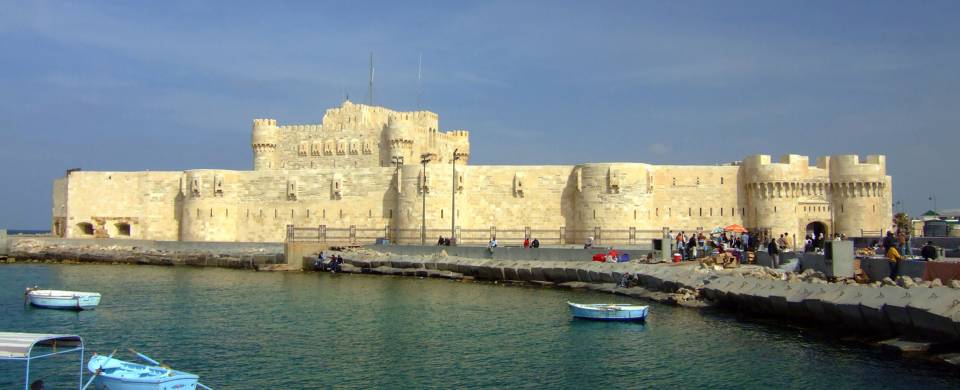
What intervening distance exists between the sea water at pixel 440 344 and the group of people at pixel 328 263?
777cm

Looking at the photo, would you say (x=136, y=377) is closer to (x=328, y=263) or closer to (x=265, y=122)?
(x=328, y=263)

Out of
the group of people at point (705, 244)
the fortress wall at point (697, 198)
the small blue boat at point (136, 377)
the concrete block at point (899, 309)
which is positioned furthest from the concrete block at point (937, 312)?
the fortress wall at point (697, 198)

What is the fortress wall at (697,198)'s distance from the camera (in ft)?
134

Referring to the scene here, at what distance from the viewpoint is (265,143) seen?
50594 millimetres

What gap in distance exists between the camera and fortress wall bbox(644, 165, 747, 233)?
134 feet

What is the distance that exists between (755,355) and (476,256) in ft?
60.8

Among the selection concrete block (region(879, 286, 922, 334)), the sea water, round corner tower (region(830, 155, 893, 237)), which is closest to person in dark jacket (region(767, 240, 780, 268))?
the sea water

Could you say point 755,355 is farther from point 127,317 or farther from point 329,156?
point 329,156

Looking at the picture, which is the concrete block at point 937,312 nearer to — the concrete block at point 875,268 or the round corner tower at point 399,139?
the concrete block at point 875,268

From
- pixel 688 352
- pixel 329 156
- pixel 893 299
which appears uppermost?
pixel 329 156

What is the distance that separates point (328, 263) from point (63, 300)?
13.6 meters

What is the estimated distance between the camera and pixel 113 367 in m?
13.2

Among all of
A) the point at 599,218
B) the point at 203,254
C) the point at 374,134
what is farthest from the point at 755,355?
the point at 374,134

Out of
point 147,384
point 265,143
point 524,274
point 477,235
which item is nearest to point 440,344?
point 147,384
